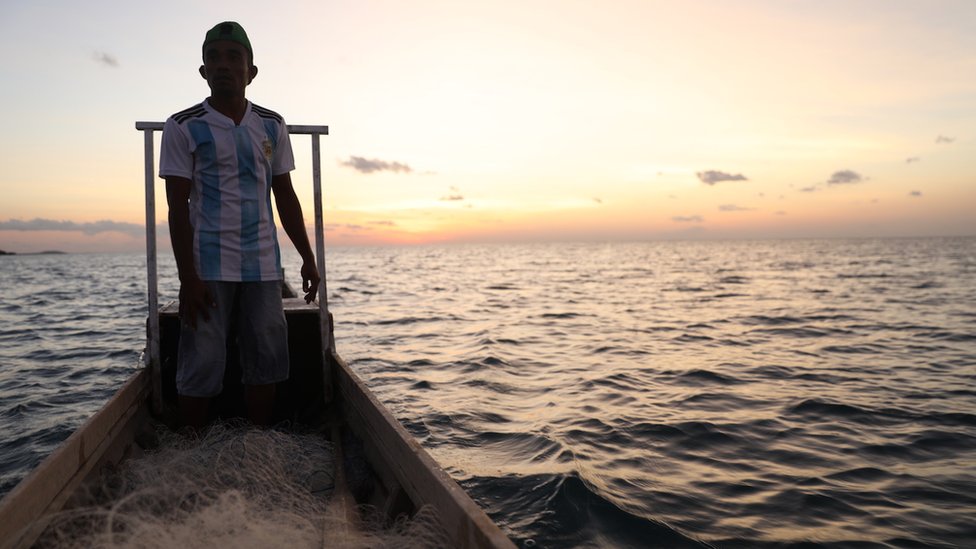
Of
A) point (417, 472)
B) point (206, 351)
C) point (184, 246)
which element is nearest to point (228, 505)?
point (417, 472)

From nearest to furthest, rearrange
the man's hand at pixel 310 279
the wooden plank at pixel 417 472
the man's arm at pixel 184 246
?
the wooden plank at pixel 417 472, the man's arm at pixel 184 246, the man's hand at pixel 310 279

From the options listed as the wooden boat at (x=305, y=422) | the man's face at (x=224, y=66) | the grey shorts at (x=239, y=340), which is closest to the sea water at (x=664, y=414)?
A: the wooden boat at (x=305, y=422)

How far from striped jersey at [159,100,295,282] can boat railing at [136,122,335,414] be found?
3.10ft

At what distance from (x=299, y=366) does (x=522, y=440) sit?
2.41 m

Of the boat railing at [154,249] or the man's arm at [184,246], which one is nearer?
the man's arm at [184,246]

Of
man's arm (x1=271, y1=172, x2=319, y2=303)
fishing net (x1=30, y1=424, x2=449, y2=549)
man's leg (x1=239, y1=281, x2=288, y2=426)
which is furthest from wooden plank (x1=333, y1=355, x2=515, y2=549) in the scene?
man's arm (x1=271, y1=172, x2=319, y2=303)

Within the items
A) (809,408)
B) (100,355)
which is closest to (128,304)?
(100,355)

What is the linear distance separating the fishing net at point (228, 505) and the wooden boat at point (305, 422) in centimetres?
10

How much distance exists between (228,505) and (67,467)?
94cm

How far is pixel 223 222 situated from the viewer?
135 inches

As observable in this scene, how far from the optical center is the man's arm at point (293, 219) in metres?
3.92

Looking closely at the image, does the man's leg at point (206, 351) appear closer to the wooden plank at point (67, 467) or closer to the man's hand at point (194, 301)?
the man's hand at point (194, 301)

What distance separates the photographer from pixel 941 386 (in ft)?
27.8

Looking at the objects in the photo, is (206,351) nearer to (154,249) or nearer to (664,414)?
(154,249)
